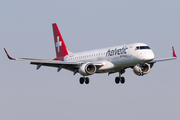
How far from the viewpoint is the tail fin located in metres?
76.1

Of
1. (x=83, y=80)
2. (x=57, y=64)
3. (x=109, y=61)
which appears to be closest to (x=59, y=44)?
(x=57, y=64)

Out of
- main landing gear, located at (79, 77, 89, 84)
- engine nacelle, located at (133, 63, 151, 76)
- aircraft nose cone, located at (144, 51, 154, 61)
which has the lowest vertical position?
main landing gear, located at (79, 77, 89, 84)

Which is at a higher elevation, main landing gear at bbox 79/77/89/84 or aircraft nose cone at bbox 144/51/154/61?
aircraft nose cone at bbox 144/51/154/61

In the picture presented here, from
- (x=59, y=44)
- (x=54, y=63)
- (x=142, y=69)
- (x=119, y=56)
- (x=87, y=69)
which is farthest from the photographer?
(x=59, y=44)

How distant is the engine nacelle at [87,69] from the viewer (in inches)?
2539

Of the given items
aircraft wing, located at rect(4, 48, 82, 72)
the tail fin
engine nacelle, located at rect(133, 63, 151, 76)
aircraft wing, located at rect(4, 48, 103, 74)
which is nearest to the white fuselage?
aircraft wing, located at rect(4, 48, 103, 74)

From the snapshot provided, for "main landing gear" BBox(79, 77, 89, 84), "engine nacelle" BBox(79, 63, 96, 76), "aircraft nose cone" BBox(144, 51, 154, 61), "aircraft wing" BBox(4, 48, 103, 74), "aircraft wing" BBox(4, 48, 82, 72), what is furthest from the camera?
"main landing gear" BBox(79, 77, 89, 84)

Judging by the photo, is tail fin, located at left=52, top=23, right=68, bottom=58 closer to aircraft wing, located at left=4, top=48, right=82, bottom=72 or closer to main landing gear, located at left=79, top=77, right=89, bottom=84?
aircraft wing, located at left=4, top=48, right=82, bottom=72

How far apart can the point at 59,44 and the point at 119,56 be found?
58.6 ft

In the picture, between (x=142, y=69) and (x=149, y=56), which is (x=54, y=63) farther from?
(x=149, y=56)

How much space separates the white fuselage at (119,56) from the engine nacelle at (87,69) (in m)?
0.97

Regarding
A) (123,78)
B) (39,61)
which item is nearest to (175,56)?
(123,78)

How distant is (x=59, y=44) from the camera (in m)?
78.2

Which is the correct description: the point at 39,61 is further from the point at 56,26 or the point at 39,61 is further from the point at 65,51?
the point at 56,26
